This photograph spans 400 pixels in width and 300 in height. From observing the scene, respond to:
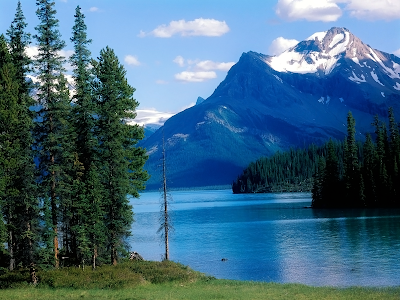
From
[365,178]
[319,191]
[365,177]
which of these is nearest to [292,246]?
[365,178]

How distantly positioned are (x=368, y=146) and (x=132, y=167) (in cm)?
11148

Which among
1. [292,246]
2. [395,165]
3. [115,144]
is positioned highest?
[115,144]

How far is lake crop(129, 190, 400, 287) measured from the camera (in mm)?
57875

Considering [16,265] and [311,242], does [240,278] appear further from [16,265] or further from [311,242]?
[311,242]

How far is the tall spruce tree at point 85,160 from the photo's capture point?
47.2 m

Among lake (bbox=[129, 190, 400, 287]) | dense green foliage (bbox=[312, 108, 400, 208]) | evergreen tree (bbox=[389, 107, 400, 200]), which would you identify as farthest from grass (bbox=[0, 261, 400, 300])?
dense green foliage (bbox=[312, 108, 400, 208])

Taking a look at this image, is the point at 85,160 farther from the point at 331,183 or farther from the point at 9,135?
the point at 331,183

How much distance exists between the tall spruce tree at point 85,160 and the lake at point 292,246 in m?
17.4

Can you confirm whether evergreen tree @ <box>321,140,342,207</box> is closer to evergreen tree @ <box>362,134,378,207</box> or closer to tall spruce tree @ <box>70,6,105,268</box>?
evergreen tree @ <box>362,134,378,207</box>

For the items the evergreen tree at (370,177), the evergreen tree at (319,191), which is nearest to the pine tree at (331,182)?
the evergreen tree at (319,191)

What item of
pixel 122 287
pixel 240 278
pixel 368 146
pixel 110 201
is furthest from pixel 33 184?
pixel 368 146

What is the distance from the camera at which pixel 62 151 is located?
4797 centimetres

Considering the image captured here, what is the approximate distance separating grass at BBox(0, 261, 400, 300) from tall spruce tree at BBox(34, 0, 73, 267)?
3901mm

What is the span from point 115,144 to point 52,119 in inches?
248
